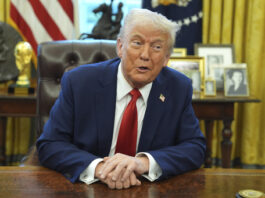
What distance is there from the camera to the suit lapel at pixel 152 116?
5.67 ft

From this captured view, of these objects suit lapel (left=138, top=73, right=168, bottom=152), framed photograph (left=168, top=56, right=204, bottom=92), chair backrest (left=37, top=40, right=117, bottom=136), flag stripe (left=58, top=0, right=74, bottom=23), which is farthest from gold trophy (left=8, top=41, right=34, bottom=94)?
suit lapel (left=138, top=73, right=168, bottom=152)

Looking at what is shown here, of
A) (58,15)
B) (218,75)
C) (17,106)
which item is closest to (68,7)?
(58,15)

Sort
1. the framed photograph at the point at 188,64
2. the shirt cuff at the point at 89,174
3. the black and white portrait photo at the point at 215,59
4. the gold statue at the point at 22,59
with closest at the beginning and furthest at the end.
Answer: the shirt cuff at the point at 89,174 < the gold statue at the point at 22,59 < the framed photograph at the point at 188,64 < the black and white portrait photo at the point at 215,59

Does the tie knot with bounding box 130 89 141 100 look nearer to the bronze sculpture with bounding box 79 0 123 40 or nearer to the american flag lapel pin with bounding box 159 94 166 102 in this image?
the american flag lapel pin with bounding box 159 94 166 102

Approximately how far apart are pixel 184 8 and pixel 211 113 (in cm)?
119

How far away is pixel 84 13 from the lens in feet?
12.6

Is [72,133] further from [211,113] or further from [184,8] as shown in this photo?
[184,8]

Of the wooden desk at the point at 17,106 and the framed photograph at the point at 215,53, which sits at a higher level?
the framed photograph at the point at 215,53

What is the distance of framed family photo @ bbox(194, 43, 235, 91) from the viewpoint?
3.30 meters

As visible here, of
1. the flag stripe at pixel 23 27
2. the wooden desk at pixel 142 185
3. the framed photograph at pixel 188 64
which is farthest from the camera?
the flag stripe at pixel 23 27

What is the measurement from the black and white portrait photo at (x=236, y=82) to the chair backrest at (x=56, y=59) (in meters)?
1.25

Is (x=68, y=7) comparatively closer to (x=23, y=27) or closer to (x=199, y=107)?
(x=23, y=27)

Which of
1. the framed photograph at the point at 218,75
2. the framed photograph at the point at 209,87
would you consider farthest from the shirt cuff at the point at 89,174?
the framed photograph at the point at 218,75

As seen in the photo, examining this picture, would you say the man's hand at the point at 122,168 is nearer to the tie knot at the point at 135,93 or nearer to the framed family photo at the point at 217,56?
the tie knot at the point at 135,93
